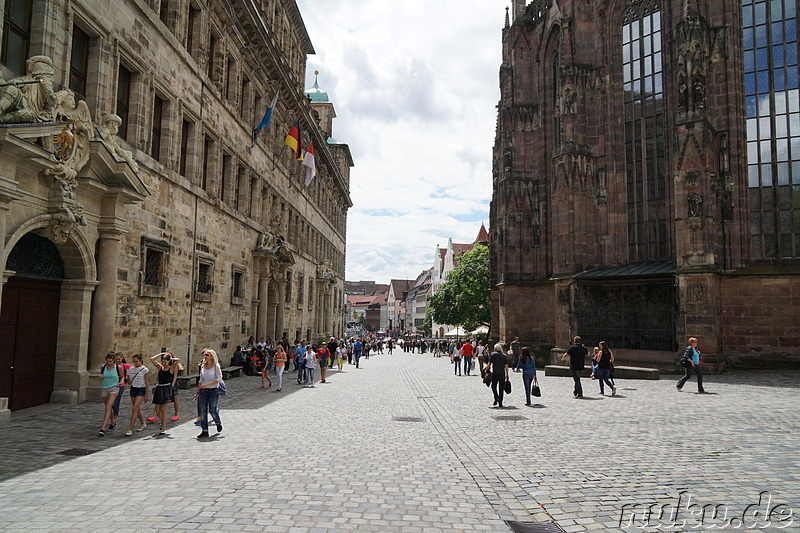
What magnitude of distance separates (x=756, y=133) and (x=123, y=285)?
24169 mm

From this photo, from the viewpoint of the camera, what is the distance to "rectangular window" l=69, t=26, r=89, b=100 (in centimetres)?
1192

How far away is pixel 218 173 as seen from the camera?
19.7m

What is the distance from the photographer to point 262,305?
82.6ft

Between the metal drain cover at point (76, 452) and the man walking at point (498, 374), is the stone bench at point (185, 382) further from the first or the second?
the man walking at point (498, 374)

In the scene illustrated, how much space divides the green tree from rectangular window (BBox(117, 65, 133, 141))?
1639 inches

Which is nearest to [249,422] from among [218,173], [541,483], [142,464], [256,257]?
[142,464]

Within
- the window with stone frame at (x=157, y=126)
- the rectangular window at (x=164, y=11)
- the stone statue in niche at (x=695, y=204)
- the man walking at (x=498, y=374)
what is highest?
the rectangular window at (x=164, y=11)

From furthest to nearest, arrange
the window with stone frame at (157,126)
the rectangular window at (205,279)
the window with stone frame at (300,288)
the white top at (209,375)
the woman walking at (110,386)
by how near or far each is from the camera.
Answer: the window with stone frame at (300,288) < the rectangular window at (205,279) < the window with stone frame at (157,126) < the white top at (209,375) < the woman walking at (110,386)

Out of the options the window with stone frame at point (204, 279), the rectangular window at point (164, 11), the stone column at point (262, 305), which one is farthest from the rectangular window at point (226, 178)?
the rectangular window at point (164, 11)

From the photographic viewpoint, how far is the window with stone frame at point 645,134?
25672mm

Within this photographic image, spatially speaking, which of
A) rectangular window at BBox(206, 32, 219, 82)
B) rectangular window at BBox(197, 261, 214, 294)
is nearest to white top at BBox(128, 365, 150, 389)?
rectangular window at BBox(197, 261, 214, 294)

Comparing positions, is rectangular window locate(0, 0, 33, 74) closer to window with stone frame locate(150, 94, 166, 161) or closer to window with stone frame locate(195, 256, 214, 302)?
window with stone frame locate(150, 94, 166, 161)

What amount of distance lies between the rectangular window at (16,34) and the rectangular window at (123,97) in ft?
10.7

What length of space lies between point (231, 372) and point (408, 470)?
1462 cm
